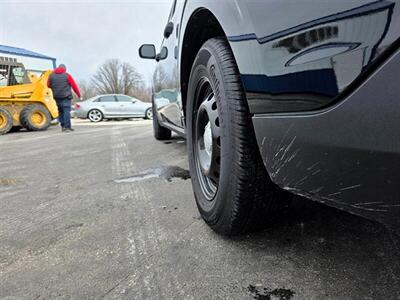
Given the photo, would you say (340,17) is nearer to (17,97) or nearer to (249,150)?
(249,150)

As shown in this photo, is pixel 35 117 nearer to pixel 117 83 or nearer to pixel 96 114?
pixel 96 114

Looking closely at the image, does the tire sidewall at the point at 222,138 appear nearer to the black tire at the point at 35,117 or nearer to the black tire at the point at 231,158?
the black tire at the point at 231,158

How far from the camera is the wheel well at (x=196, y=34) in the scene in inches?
68.0

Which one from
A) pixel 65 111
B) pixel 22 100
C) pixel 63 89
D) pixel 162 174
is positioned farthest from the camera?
pixel 22 100

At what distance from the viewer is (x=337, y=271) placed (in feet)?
4.48

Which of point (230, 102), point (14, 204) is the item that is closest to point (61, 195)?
point (14, 204)

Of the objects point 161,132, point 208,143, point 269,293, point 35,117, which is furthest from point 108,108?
point 269,293

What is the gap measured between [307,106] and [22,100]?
34.1 ft

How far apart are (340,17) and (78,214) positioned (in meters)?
1.88

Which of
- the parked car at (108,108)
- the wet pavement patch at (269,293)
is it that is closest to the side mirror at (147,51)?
the wet pavement patch at (269,293)

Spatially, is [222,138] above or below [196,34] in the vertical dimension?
below

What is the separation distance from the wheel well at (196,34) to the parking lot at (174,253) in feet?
2.76

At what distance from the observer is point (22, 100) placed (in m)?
9.86

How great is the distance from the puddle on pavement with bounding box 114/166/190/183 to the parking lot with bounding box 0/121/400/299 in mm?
477
